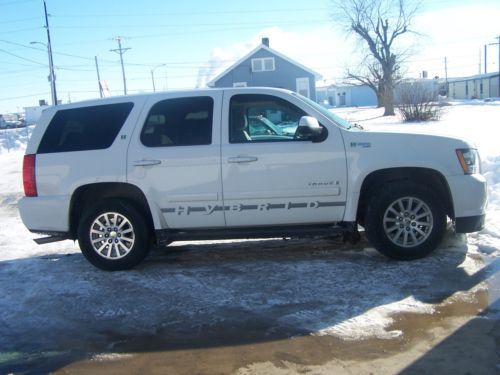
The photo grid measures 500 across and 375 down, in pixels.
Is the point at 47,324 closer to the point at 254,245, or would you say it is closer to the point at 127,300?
the point at 127,300

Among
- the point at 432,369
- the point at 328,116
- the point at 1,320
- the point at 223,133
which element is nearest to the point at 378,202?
the point at 328,116

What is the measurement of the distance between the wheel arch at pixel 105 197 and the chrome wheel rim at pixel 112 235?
0.21 meters

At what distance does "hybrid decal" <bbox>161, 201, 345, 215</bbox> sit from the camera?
5707mm

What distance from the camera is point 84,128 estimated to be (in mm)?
6047

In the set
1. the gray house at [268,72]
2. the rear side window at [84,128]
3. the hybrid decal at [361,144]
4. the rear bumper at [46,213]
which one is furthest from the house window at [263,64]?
the hybrid decal at [361,144]

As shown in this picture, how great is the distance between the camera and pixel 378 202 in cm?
569

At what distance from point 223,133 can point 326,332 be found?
2496 millimetres

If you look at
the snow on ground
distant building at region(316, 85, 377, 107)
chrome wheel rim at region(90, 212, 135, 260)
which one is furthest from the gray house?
distant building at region(316, 85, 377, 107)

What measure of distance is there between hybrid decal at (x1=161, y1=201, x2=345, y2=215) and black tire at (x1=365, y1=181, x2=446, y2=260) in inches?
17.0

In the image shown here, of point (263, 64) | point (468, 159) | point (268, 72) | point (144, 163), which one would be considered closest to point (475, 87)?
point (268, 72)

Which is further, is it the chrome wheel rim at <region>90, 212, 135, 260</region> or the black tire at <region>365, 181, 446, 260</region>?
the chrome wheel rim at <region>90, 212, 135, 260</region>

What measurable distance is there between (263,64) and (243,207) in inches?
1420

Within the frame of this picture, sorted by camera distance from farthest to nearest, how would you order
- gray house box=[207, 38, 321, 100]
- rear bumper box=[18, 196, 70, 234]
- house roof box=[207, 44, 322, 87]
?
1. gray house box=[207, 38, 321, 100]
2. house roof box=[207, 44, 322, 87]
3. rear bumper box=[18, 196, 70, 234]

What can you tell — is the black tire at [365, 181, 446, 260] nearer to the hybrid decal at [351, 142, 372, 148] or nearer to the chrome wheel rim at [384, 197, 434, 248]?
the chrome wheel rim at [384, 197, 434, 248]
